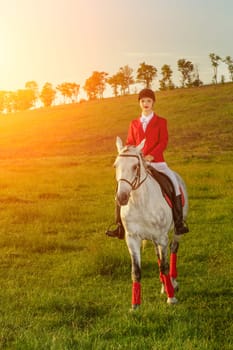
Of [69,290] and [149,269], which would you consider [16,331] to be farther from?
[149,269]

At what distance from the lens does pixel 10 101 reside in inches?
7589

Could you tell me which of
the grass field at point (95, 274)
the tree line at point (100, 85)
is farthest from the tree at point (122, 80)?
the grass field at point (95, 274)

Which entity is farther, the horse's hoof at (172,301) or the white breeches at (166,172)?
the white breeches at (166,172)

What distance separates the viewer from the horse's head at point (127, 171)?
7883mm

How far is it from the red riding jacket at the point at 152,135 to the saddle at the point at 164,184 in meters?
0.35

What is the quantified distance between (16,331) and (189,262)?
5.42 m

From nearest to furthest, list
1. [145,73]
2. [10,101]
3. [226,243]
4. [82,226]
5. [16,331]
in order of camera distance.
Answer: [16,331]
[226,243]
[82,226]
[145,73]
[10,101]

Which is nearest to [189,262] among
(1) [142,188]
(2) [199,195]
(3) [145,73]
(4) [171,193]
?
(4) [171,193]

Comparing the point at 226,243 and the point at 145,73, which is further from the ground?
the point at 145,73

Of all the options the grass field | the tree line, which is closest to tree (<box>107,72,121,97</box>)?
the tree line

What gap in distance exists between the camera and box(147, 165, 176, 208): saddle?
923 cm

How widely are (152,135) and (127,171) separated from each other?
156cm

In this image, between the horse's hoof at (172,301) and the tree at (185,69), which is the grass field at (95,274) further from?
the tree at (185,69)

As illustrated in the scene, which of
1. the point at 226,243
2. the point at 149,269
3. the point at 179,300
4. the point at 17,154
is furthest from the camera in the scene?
the point at 17,154
